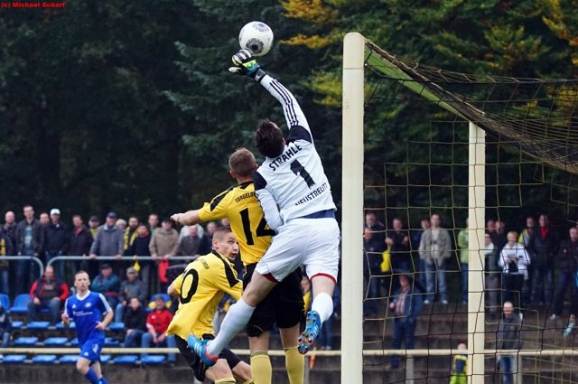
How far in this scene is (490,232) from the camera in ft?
62.2

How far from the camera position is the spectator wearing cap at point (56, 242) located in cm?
2100

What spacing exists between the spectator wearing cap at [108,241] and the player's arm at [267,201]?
1232 cm

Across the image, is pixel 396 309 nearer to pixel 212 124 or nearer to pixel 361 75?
pixel 212 124

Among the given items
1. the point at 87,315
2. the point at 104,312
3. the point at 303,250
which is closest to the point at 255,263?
the point at 303,250

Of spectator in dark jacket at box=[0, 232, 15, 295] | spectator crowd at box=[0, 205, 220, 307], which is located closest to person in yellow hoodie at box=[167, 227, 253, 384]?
spectator crowd at box=[0, 205, 220, 307]

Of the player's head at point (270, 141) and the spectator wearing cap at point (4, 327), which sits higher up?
the player's head at point (270, 141)

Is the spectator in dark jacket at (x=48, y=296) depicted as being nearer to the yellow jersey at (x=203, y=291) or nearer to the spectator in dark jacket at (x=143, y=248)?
the spectator in dark jacket at (x=143, y=248)

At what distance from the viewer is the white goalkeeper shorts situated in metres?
8.48

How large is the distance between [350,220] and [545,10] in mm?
12996

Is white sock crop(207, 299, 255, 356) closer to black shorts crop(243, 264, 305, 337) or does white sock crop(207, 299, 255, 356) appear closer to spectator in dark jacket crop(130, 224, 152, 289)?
black shorts crop(243, 264, 305, 337)

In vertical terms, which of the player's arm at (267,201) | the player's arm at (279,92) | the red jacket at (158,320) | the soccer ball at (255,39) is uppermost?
the soccer ball at (255,39)

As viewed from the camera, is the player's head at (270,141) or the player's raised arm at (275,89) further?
the player's raised arm at (275,89)

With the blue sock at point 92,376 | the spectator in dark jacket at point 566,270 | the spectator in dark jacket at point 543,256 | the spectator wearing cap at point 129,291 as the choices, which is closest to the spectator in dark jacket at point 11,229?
the spectator wearing cap at point 129,291

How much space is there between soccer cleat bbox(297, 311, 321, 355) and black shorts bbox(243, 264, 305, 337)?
0.87 meters
